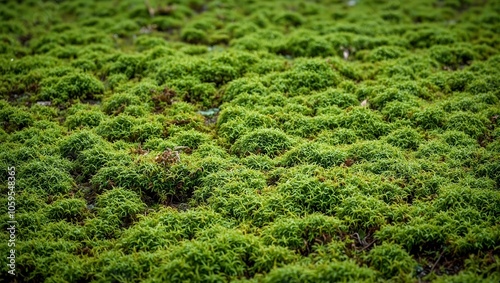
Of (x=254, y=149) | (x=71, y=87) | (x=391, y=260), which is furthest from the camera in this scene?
(x=71, y=87)

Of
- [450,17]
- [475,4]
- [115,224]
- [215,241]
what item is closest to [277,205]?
[215,241]

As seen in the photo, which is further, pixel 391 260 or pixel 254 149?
pixel 254 149

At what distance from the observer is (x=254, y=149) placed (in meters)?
7.85

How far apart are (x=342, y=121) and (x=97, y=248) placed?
15.9ft

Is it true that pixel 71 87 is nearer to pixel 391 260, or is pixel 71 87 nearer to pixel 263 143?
pixel 263 143

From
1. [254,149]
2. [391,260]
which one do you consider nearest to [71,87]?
[254,149]

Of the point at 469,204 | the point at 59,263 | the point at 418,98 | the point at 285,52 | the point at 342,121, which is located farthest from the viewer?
the point at 285,52

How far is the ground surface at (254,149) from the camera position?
232 inches

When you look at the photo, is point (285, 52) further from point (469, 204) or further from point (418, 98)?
point (469, 204)

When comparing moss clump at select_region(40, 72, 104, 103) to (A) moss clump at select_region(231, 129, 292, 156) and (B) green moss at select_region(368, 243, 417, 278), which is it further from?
(B) green moss at select_region(368, 243, 417, 278)

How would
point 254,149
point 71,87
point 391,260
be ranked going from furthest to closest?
point 71,87
point 254,149
point 391,260

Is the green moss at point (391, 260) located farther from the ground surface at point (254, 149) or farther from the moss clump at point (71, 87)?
the moss clump at point (71, 87)

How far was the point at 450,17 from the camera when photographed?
42.9 ft

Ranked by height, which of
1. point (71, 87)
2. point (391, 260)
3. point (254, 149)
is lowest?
point (391, 260)
